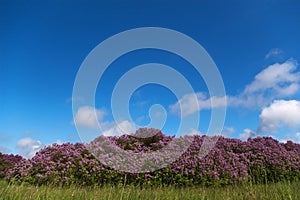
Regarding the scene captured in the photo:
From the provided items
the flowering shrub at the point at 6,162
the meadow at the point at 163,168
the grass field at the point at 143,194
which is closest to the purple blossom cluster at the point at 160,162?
the meadow at the point at 163,168

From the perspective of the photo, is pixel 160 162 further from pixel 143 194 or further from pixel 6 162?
pixel 6 162

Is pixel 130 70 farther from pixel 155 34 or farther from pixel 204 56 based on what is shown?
pixel 204 56

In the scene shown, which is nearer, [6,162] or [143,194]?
[143,194]

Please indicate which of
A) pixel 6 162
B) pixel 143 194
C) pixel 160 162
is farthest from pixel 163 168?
pixel 6 162

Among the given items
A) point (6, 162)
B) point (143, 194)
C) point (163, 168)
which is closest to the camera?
point (143, 194)

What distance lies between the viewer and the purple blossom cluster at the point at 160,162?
8688 millimetres

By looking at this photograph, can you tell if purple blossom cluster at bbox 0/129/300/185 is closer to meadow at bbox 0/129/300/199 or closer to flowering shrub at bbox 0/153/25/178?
meadow at bbox 0/129/300/199

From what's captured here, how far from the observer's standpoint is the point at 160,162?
28.8 feet

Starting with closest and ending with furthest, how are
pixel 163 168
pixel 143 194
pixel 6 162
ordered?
pixel 143 194, pixel 163 168, pixel 6 162

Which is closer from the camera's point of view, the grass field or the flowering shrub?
the grass field

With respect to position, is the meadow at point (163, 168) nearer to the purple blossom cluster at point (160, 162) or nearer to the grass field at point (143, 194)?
the purple blossom cluster at point (160, 162)

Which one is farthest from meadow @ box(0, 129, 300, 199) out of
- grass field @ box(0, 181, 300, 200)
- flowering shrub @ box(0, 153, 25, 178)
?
flowering shrub @ box(0, 153, 25, 178)

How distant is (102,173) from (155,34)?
4.45 metres

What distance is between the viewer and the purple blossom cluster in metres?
8.69
